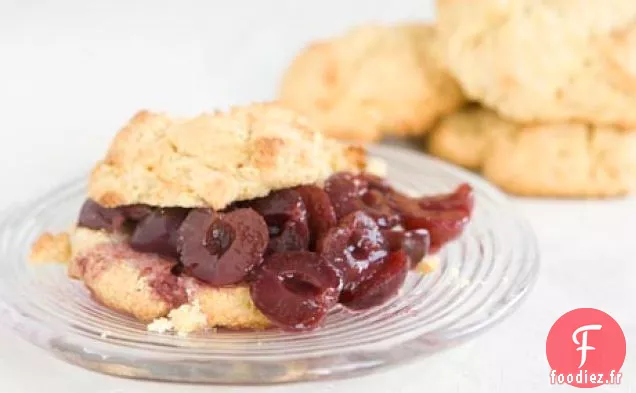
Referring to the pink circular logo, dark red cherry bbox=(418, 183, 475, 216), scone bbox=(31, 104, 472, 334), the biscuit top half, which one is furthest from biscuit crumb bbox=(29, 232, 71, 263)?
the pink circular logo

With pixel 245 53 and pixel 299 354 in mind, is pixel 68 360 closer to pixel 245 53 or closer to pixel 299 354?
pixel 299 354

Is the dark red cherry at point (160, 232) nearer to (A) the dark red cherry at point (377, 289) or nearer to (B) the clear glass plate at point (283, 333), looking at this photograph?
(B) the clear glass plate at point (283, 333)

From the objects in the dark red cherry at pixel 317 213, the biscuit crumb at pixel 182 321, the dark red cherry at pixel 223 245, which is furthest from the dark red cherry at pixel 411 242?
the biscuit crumb at pixel 182 321

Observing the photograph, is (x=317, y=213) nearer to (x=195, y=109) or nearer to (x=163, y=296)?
(x=163, y=296)

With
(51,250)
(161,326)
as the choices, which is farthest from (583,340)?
(51,250)

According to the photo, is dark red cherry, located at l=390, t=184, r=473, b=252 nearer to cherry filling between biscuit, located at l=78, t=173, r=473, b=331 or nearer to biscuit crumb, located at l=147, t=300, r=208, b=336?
cherry filling between biscuit, located at l=78, t=173, r=473, b=331
